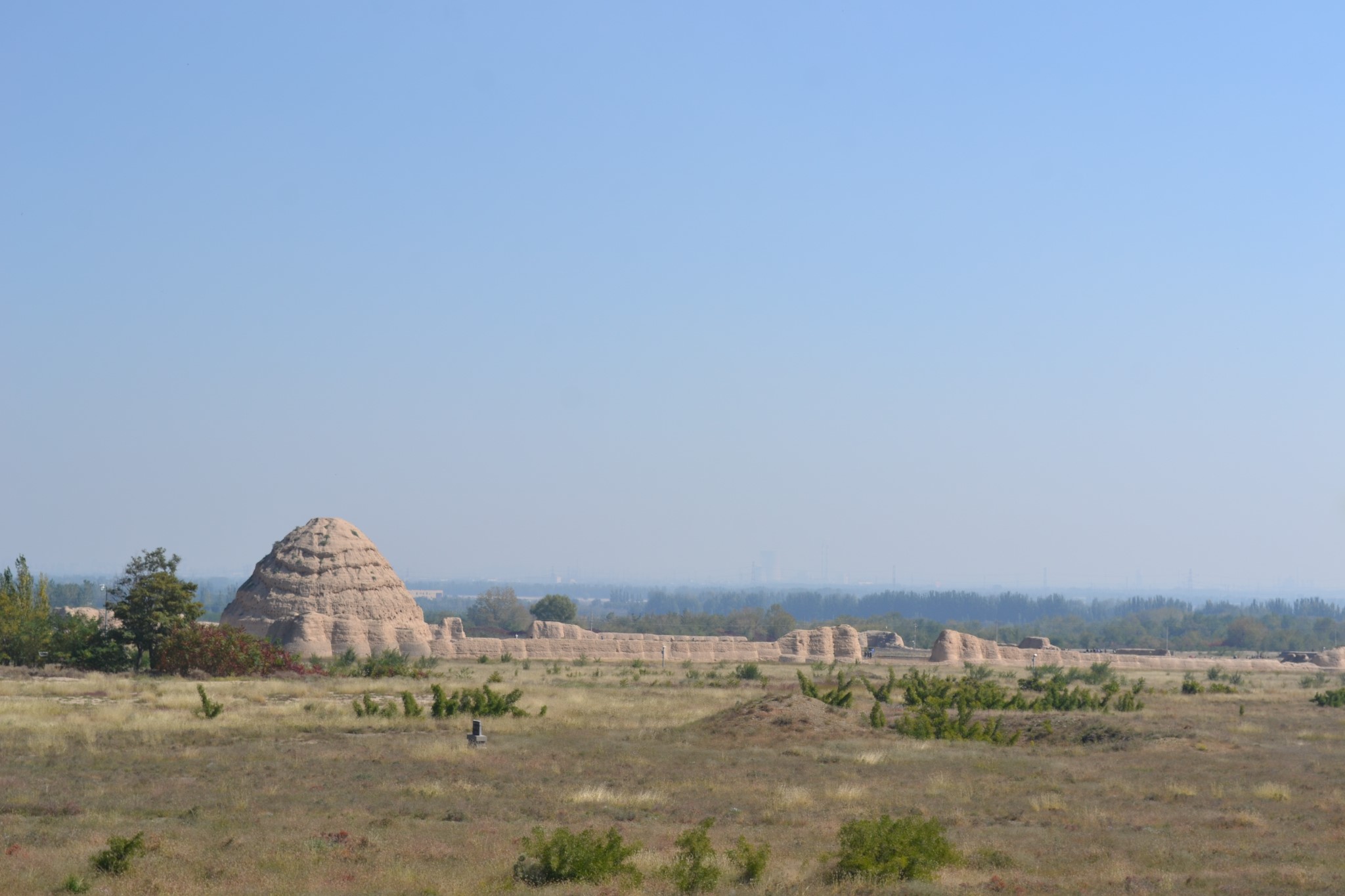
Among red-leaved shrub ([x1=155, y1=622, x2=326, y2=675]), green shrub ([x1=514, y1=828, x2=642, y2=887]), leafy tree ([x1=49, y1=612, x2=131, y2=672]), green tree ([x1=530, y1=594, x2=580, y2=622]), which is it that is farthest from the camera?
green tree ([x1=530, y1=594, x2=580, y2=622])

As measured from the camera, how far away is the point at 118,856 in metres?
12.6

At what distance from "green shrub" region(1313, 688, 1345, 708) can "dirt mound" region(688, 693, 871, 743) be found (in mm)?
18358

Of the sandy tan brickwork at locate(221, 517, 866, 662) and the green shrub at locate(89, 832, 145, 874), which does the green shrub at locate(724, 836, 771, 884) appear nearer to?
the green shrub at locate(89, 832, 145, 874)

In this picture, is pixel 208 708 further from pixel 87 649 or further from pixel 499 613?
pixel 499 613

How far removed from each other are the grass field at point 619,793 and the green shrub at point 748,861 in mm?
197

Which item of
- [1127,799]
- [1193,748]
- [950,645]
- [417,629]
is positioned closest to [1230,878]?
[1127,799]

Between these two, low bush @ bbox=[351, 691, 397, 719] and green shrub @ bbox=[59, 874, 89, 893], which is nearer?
green shrub @ bbox=[59, 874, 89, 893]

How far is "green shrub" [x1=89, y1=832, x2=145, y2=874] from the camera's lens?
12.5 m

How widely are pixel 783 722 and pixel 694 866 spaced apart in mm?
14909

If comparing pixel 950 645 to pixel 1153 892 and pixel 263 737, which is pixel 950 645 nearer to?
pixel 263 737

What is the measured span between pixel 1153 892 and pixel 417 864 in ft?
25.1

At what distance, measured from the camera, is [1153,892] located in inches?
498

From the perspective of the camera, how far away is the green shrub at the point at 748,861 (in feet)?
42.0

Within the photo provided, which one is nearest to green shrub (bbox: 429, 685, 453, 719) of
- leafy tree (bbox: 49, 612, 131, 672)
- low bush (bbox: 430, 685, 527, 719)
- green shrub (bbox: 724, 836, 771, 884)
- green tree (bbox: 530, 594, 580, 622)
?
low bush (bbox: 430, 685, 527, 719)
